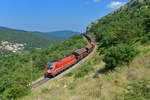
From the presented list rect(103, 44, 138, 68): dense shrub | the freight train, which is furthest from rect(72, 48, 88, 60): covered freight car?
rect(103, 44, 138, 68): dense shrub

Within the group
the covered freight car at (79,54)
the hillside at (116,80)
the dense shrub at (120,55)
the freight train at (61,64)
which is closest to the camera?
the hillside at (116,80)

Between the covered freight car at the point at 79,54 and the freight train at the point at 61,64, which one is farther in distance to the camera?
the covered freight car at the point at 79,54

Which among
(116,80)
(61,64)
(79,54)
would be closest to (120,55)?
(116,80)

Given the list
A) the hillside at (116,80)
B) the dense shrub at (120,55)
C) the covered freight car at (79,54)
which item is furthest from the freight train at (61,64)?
the dense shrub at (120,55)

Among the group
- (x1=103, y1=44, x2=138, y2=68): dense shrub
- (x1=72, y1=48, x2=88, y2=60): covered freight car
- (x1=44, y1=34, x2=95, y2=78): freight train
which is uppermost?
(x1=103, y1=44, x2=138, y2=68): dense shrub

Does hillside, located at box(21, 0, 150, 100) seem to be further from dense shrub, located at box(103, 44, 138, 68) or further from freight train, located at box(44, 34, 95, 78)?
freight train, located at box(44, 34, 95, 78)

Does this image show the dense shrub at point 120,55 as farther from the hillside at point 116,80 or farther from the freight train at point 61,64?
the freight train at point 61,64

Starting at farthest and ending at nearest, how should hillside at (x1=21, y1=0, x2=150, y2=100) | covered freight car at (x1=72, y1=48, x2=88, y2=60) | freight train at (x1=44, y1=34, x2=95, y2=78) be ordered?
1. covered freight car at (x1=72, y1=48, x2=88, y2=60)
2. freight train at (x1=44, y1=34, x2=95, y2=78)
3. hillside at (x1=21, y1=0, x2=150, y2=100)

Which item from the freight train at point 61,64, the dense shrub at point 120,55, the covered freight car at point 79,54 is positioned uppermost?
the dense shrub at point 120,55

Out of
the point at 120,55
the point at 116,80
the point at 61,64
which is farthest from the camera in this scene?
the point at 61,64

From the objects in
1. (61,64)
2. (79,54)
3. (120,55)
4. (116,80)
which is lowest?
(61,64)

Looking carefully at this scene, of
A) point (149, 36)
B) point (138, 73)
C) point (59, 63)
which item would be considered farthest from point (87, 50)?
point (138, 73)

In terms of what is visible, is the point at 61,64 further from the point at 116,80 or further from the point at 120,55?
the point at 116,80

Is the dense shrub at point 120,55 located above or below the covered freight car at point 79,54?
above
